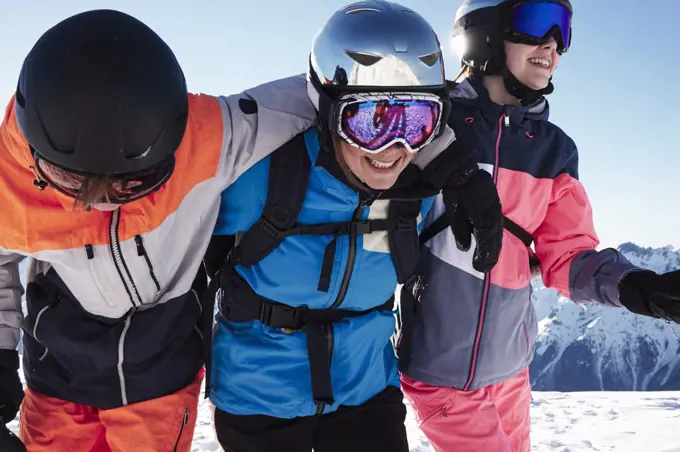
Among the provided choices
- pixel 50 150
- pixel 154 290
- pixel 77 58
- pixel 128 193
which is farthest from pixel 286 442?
pixel 77 58

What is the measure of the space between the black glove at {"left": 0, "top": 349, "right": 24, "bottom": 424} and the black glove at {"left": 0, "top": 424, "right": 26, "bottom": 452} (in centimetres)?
7

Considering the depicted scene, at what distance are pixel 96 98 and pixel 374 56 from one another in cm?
101

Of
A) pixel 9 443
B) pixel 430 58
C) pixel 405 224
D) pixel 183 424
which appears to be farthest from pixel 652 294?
pixel 9 443

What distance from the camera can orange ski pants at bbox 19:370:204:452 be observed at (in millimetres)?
2250

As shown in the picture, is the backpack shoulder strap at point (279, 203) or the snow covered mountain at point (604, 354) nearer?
the backpack shoulder strap at point (279, 203)

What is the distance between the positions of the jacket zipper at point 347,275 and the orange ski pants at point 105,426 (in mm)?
602

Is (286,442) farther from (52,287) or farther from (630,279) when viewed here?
(630,279)

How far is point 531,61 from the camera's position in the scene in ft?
9.48

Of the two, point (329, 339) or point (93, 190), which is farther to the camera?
point (329, 339)

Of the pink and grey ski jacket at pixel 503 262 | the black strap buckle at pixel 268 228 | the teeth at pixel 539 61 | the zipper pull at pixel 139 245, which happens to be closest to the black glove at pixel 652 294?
the pink and grey ski jacket at pixel 503 262

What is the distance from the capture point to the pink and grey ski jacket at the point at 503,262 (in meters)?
2.75

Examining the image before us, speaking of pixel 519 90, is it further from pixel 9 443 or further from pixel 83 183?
pixel 9 443

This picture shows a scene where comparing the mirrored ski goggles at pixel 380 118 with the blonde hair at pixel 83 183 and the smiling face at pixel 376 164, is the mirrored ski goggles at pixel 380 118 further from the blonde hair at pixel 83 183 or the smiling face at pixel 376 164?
the blonde hair at pixel 83 183

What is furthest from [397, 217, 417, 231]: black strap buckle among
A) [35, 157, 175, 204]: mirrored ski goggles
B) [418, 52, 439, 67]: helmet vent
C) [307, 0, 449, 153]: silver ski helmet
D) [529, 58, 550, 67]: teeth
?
[529, 58, 550, 67]: teeth
